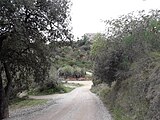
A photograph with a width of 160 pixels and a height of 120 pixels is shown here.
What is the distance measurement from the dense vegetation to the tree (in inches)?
213

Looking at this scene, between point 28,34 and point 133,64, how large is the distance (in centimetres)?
808

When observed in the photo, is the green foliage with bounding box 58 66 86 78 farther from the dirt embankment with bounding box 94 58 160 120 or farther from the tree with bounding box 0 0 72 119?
the dirt embankment with bounding box 94 58 160 120

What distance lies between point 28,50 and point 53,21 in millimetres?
2950

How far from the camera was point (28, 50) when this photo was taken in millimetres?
26516

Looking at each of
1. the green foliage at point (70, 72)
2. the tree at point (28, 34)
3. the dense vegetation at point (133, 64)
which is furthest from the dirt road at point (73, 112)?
the green foliage at point (70, 72)

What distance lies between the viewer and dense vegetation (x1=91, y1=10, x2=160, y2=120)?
1800 cm

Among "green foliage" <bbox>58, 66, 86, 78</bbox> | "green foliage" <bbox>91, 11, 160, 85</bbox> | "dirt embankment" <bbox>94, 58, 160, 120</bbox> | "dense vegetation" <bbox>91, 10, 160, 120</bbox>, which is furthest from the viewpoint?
"green foliage" <bbox>58, 66, 86, 78</bbox>

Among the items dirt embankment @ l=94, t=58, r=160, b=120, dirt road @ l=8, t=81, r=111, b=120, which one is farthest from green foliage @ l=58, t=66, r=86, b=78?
dirt embankment @ l=94, t=58, r=160, b=120

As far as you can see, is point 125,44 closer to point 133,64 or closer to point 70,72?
point 133,64

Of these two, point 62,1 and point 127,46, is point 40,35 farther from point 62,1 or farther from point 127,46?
point 127,46

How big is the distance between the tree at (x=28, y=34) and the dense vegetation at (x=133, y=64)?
5399 millimetres

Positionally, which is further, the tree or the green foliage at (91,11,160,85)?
the green foliage at (91,11,160,85)

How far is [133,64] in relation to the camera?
26.2 m

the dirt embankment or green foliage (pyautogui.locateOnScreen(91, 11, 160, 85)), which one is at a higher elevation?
green foliage (pyautogui.locateOnScreen(91, 11, 160, 85))
